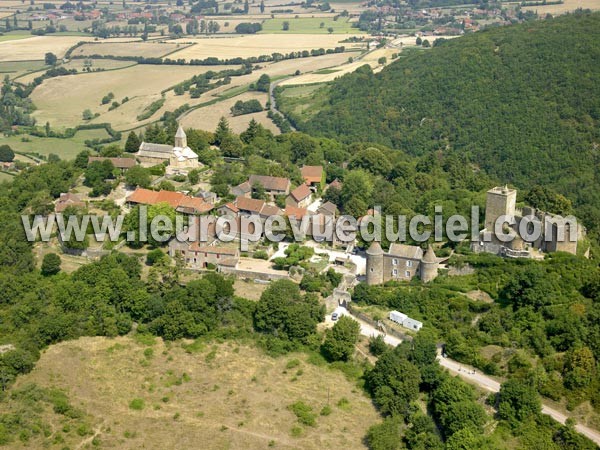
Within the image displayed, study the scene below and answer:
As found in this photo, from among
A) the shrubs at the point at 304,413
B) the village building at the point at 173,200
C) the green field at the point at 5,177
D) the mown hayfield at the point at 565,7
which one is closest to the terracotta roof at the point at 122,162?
the village building at the point at 173,200

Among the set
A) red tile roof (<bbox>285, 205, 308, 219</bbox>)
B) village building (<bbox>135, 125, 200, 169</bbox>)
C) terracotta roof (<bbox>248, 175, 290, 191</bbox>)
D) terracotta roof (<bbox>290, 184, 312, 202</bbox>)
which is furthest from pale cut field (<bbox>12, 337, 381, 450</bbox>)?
village building (<bbox>135, 125, 200, 169</bbox>)

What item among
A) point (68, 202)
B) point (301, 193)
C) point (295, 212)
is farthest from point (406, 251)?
point (68, 202)

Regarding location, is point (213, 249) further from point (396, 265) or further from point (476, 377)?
point (476, 377)

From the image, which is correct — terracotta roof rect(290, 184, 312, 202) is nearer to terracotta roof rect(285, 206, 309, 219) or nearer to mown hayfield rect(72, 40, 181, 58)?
terracotta roof rect(285, 206, 309, 219)

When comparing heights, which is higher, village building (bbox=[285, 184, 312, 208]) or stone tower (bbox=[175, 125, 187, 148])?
stone tower (bbox=[175, 125, 187, 148])

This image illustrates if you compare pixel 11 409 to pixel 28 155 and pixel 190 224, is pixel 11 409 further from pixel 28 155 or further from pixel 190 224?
pixel 28 155

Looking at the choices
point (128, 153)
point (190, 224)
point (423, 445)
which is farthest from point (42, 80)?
point (423, 445)

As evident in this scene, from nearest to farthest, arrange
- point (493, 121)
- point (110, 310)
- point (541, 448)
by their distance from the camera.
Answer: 1. point (541, 448)
2. point (110, 310)
3. point (493, 121)
